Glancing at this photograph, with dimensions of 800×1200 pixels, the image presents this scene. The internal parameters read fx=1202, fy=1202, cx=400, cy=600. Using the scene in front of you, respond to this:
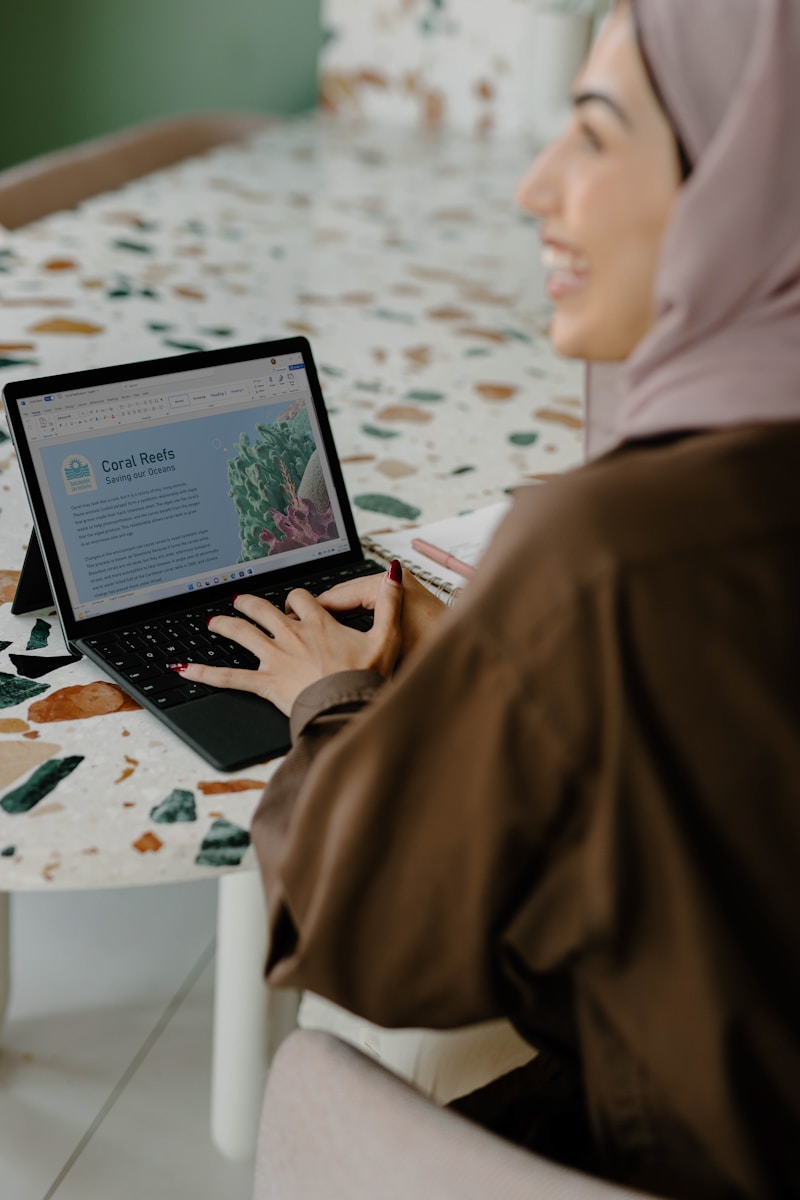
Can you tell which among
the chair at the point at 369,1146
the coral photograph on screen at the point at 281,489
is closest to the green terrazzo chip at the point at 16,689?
the coral photograph on screen at the point at 281,489

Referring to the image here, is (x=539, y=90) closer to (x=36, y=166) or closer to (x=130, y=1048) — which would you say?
(x=36, y=166)

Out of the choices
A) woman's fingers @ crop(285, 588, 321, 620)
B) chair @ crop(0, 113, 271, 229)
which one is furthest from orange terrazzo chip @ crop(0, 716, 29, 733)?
chair @ crop(0, 113, 271, 229)

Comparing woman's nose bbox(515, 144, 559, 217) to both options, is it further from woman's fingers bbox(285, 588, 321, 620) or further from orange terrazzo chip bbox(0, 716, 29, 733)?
orange terrazzo chip bbox(0, 716, 29, 733)

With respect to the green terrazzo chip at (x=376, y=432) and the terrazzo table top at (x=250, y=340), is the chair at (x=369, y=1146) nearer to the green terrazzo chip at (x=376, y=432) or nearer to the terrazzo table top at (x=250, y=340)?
the terrazzo table top at (x=250, y=340)

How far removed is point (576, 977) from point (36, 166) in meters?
2.31

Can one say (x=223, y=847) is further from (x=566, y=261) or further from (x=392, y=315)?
(x=392, y=315)

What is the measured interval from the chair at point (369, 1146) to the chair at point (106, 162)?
1963mm

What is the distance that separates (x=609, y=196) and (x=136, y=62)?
358 centimetres

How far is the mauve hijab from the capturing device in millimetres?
620

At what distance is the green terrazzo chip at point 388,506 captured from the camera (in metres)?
1.29

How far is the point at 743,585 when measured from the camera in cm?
58

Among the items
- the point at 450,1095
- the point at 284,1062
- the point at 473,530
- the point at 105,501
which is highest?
the point at 105,501

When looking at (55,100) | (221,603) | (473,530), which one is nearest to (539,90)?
(55,100)

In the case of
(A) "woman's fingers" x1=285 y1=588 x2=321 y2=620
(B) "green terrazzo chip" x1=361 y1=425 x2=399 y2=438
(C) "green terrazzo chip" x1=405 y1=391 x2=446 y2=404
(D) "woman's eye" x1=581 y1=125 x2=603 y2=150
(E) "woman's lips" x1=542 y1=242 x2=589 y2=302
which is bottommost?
(C) "green terrazzo chip" x1=405 y1=391 x2=446 y2=404
